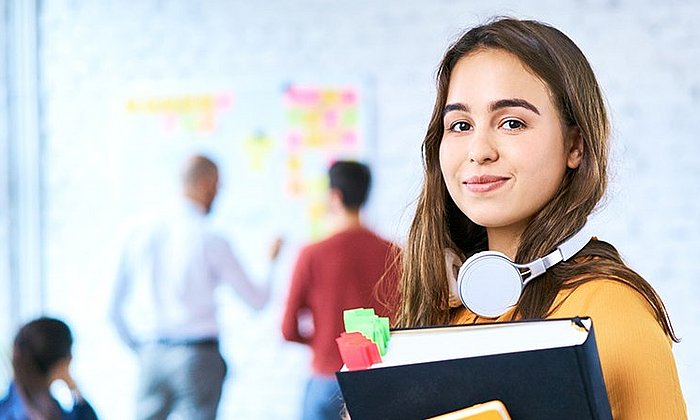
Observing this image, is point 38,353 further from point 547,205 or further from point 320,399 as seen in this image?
point 547,205

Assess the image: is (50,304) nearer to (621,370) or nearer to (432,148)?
(432,148)

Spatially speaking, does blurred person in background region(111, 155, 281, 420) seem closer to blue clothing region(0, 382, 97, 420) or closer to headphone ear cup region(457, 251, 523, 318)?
blue clothing region(0, 382, 97, 420)

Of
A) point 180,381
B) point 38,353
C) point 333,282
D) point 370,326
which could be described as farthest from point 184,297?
point 370,326

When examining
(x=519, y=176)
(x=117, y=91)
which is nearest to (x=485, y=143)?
(x=519, y=176)

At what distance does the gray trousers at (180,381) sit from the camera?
152 inches

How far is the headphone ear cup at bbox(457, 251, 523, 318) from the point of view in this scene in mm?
1070

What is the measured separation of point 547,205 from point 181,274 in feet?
9.37

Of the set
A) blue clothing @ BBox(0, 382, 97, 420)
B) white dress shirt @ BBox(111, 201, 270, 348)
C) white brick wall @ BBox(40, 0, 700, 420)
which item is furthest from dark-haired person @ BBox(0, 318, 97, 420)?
white brick wall @ BBox(40, 0, 700, 420)

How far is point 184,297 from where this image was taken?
155 inches

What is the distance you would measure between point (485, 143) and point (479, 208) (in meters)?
0.08

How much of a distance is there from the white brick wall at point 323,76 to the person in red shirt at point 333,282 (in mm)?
624

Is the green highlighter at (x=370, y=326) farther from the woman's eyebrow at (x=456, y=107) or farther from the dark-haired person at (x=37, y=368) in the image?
the dark-haired person at (x=37, y=368)

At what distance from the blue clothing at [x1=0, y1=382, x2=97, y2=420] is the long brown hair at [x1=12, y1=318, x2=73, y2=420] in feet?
0.07

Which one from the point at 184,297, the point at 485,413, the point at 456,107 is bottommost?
the point at 184,297
